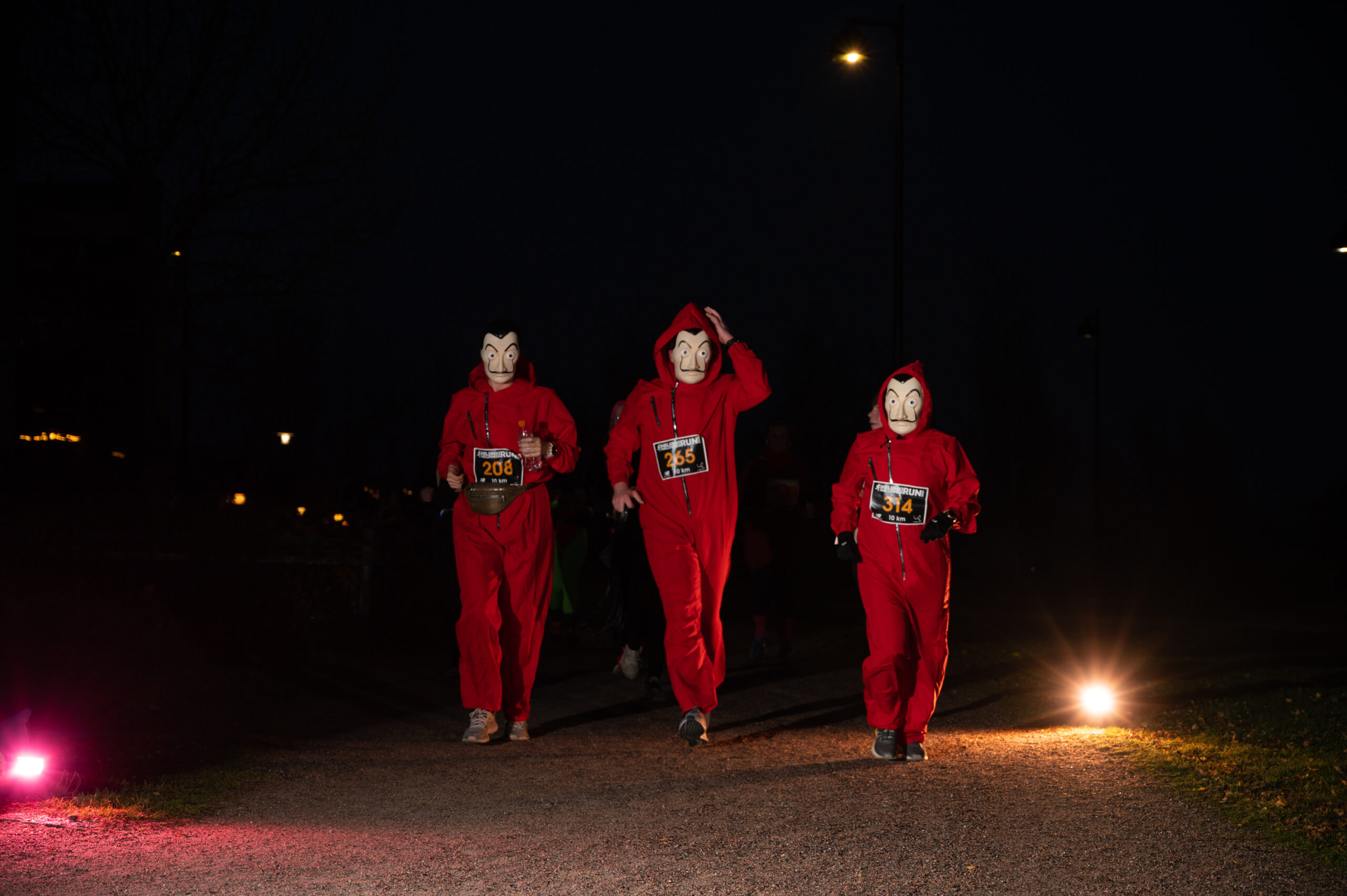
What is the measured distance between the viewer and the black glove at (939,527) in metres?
5.67

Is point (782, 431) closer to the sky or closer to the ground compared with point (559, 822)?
closer to the sky

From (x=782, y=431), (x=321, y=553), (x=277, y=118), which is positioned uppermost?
(x=277, y=118)

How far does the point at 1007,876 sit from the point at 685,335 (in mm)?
3512

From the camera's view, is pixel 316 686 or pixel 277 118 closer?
pixel 316 686

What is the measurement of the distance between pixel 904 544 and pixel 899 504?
209 millimetres

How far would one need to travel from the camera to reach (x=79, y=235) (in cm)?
1523

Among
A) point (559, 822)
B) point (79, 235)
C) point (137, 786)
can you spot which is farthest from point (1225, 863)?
point (79, 235)

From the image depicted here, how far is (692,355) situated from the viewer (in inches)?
253

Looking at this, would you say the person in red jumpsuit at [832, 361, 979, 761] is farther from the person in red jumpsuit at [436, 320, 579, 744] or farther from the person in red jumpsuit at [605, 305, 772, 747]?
the person in red jumpsuit at [436, 320, 579, 744]

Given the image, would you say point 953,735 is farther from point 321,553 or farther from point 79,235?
point 79,235

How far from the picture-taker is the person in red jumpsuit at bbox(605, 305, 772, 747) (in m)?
6.24

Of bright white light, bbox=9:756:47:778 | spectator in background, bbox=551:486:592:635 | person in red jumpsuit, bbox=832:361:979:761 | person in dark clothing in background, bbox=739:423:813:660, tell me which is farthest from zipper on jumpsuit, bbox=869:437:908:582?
spectator in background, bbox=551:486:592:635

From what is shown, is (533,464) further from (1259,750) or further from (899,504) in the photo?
(1259,750)

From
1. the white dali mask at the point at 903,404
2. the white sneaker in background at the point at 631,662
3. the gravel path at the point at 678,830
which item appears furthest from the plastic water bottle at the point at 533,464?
the white sneaker in background at the point at 631,662
